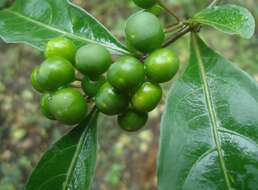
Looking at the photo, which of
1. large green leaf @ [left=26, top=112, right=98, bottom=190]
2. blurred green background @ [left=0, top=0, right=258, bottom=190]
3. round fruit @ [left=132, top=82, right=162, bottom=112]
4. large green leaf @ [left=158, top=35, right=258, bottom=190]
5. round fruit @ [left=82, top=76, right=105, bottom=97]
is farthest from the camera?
blurred green background @ [left=0, top=0, right=258, bottom=190]

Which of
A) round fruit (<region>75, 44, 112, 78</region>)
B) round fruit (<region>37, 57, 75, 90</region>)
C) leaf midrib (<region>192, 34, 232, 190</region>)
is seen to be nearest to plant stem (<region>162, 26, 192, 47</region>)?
leaf midrib (<region>192, 34, 232, 190</region>)

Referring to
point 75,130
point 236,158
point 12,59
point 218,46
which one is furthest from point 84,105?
point 12,59

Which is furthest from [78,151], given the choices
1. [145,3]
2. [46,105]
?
[145,3]

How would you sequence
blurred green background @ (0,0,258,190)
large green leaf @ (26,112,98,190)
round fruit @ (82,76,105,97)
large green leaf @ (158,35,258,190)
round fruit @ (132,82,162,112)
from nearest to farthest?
large green leaf @ (158,35,258,190), round fruit @ (132,82,162,112), round fruit @ (82,76,105,97), large green leaf @ (26,112,98,190), blurred green background @ (0,0,258,190)

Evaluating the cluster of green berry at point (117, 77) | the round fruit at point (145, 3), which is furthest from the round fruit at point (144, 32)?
the round fruit at point (145, 3)

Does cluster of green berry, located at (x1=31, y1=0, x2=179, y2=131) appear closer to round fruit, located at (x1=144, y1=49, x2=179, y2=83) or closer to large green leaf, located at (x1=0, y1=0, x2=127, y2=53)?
round fruit, located at (x1=144, y1=49, x2=179, y2=83)

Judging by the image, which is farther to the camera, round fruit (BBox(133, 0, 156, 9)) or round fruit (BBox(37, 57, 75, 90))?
round fruit (BBox(133, 0, 156, 9))

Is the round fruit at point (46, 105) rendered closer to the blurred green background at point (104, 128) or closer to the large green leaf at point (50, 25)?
the large green leaf at point (50, 25)
